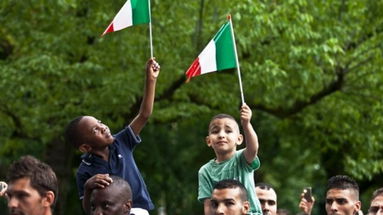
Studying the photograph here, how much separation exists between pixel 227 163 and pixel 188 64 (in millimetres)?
6788

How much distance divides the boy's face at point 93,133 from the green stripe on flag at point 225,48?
6.54 feet

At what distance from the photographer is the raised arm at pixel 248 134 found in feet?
26.8

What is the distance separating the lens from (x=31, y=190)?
237 inches

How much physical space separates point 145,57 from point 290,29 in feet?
6.98

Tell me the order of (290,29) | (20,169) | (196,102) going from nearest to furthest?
(20,169)
(290,29)
(196,102)

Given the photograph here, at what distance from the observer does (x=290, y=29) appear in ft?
48.9

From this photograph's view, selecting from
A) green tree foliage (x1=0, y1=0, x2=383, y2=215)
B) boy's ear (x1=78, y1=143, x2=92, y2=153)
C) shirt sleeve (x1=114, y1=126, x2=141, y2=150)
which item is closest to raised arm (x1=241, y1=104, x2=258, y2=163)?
shirt sleeve (x1=114, y1=126, x2=141, y2=150)

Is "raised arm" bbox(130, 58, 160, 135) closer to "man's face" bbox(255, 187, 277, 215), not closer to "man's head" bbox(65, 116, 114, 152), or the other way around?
"man's head" bbox(65, 116, 114, 152)

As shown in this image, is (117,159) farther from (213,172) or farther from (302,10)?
(302,10)

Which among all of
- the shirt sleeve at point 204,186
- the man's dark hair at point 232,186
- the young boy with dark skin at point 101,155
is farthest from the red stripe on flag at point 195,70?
the man's dark hair at point 232,186

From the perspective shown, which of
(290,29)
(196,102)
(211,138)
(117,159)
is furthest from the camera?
(196,102)

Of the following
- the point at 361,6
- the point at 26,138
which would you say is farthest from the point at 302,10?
the point at 26,138

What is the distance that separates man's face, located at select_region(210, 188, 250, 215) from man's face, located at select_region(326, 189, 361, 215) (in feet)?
5.95

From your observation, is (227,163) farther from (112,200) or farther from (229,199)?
(112,200)
